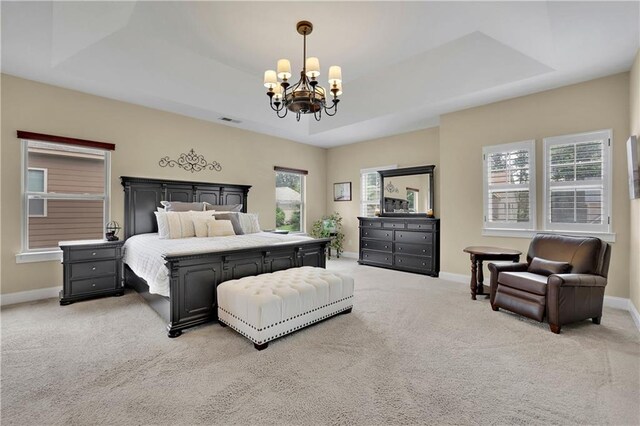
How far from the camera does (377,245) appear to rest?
645 cm

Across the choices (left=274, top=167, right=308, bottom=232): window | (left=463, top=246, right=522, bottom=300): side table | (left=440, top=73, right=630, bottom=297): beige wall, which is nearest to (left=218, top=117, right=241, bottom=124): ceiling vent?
(left=274, top=167, right=308, bottom=232): window

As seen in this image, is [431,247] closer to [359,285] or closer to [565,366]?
[359,285]

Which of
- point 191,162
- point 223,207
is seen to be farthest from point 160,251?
point 191,162

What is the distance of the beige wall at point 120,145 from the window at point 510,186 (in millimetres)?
4288

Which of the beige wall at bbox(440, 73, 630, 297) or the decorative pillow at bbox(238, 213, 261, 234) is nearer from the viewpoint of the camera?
the beige wall at bbox(440, 73, 630, 297)

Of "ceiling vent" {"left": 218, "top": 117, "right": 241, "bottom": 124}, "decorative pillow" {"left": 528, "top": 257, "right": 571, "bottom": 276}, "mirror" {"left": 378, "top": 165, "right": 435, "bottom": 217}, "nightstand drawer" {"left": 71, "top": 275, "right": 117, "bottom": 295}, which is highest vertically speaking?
"ceiling vent" {"left": 218, "top": 117, "right": 241, "bottom": 124}

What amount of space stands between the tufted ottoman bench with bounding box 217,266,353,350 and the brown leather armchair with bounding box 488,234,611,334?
185 centimetres

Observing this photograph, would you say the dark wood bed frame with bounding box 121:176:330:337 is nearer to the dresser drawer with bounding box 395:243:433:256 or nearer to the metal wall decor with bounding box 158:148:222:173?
the metal wall decor with bounding box 158:148:222:173

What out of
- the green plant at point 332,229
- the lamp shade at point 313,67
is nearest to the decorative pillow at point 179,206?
the lamp shade at point 313,67

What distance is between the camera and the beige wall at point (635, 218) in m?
3.23

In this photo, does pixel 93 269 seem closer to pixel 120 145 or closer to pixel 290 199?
pixel 120 145

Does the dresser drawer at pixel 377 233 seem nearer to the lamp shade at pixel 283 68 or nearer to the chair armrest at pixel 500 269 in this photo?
the chair armrest at pixel 500 269

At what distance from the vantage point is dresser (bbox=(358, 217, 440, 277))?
18.4 feet

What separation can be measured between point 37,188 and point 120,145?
1.20 m
